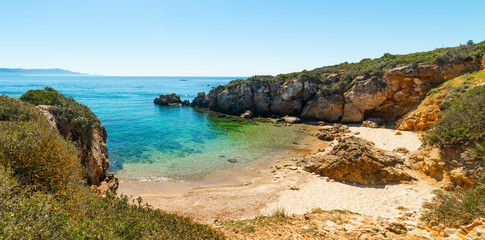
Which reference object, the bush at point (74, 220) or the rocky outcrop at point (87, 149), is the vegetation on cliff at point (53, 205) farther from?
the rocky outcrop at point (87, 149)

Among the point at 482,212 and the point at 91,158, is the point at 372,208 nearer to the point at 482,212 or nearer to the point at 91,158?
the point at 482,212

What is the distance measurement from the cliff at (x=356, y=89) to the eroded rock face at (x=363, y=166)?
1944cm

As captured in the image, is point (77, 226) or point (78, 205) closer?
point (77, 226)

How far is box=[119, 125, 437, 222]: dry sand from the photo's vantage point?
12502mm

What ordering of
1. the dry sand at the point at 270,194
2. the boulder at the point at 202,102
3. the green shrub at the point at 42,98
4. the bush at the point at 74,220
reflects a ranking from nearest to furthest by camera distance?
the bush at the point at 74,220, the dry sand at the point at 270,194, the green shrub at the point at 42,98, the boulder at the point at 202,102

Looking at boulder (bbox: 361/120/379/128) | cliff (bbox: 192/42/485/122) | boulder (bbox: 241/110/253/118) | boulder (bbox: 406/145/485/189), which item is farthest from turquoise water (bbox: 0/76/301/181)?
boulder (bbox: 406/145/485/189)

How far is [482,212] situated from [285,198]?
9.15 m

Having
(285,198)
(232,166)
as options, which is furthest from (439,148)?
(232,166)

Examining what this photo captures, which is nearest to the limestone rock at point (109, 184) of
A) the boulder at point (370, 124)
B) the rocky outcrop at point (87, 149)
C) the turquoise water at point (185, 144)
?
the rocky outcrop at point (87, 149)

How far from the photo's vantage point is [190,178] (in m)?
18.5

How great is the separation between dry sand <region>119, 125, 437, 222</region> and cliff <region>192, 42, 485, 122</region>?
14203mm

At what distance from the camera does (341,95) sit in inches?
1469

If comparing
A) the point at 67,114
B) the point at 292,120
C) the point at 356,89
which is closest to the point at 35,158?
the point at 67,114

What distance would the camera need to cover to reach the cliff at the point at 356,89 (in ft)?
95.1
